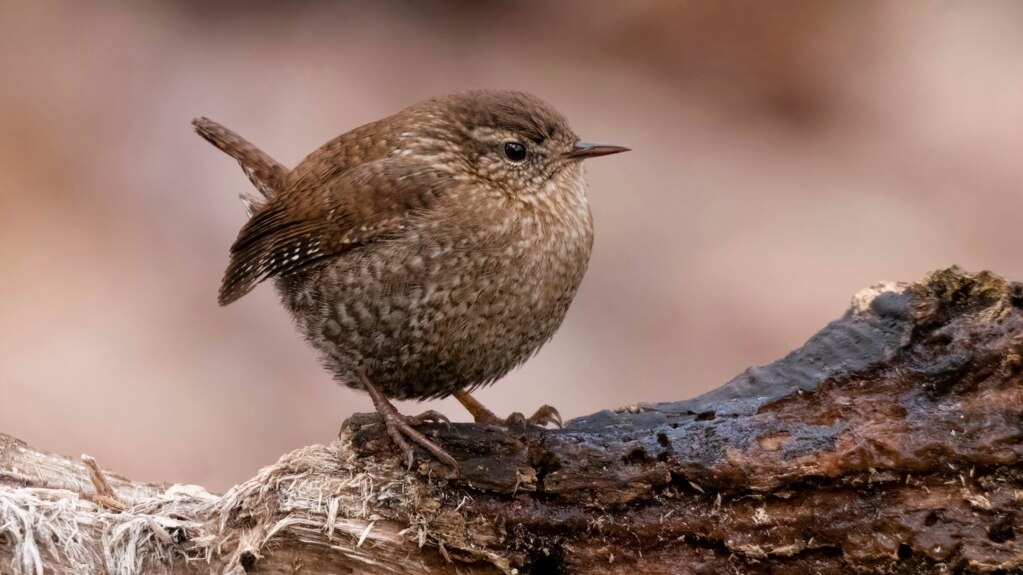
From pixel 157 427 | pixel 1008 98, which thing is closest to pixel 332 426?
pixel 157 427

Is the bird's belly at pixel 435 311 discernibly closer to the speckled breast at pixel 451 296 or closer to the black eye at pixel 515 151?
the speckled breast at pixel 451 296

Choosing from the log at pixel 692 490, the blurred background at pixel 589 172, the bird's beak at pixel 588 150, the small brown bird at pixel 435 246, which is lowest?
the log at pixel 692 490

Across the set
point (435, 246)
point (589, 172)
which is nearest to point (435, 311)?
point (435, 246)

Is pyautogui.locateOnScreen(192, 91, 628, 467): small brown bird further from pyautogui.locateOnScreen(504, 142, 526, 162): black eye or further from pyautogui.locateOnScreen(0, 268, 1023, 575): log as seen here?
pyautogui.locateOnScreen(0, 268, 1023, 575): log

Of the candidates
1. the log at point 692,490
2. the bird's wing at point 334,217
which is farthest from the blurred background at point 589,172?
the log at point 692,490

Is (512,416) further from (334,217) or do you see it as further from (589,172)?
(589,172)

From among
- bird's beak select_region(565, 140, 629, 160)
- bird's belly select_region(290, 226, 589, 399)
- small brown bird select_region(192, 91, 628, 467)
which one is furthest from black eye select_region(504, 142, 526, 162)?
bird's belly select_region(290, 226, 589, 399)
